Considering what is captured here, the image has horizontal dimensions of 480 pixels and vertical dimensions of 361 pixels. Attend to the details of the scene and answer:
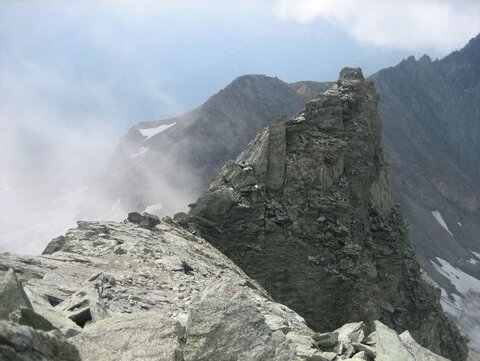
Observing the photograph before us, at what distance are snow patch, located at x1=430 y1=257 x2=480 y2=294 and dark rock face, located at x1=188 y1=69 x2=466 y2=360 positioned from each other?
9669 centimetres

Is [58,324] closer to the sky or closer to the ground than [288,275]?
closer to the ground

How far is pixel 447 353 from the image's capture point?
1708 inches

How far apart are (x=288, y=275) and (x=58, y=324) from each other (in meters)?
24.9

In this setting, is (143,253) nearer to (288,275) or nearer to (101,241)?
(101,241)

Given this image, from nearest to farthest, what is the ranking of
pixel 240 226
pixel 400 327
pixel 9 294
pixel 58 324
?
1. pixel 9 294
2. pixel 58 324
3. pixel 240 226
4. pixel 400 327

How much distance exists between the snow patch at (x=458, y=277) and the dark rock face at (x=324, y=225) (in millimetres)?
96689

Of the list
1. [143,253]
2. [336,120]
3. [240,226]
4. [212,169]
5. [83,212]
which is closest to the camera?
[143,253]

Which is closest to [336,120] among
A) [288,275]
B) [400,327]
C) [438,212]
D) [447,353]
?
[288,275]

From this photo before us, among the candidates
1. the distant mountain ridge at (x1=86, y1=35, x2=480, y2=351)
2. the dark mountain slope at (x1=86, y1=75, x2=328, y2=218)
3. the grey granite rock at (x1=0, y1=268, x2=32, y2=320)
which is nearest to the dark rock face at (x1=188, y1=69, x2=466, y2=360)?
the grey granite rock at (x1=0, y1=268, x2=32, y2=320)

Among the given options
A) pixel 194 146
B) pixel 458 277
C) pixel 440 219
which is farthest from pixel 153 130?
pixel 458 277

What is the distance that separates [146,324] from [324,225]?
87.1 feet

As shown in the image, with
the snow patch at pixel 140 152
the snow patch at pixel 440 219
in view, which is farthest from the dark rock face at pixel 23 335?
the snow patch at pixel 440 219

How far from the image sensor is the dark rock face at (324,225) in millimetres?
34719

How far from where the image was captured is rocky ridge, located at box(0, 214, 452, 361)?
9.38 m
